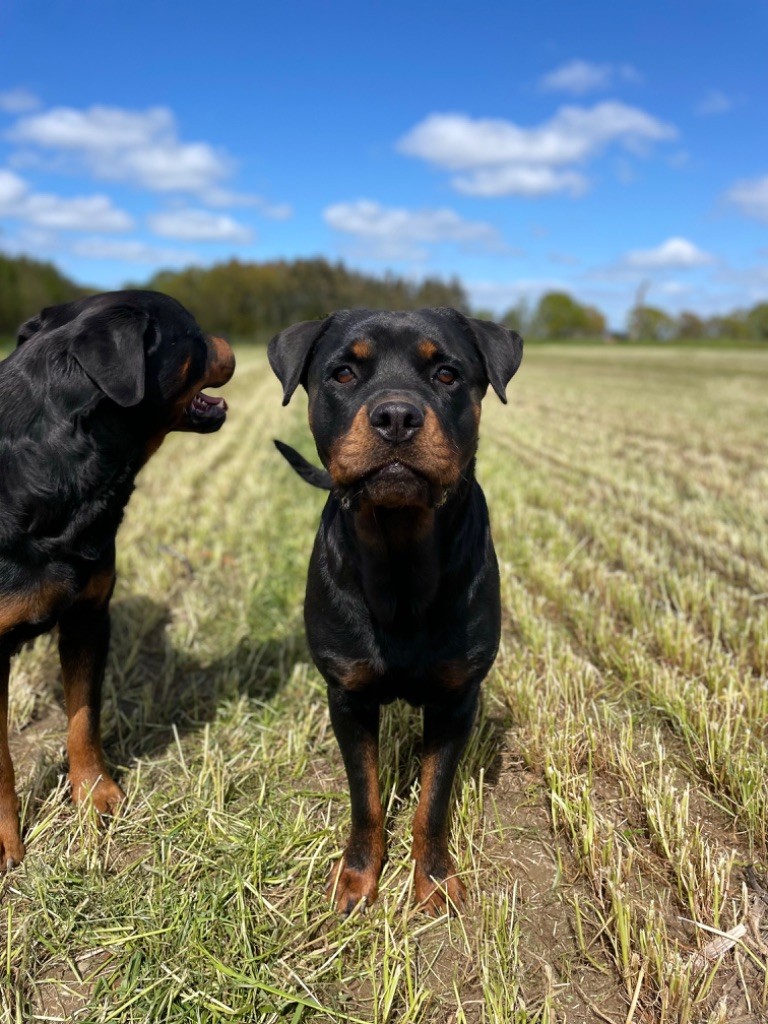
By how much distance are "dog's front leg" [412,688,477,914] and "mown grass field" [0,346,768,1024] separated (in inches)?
3.5

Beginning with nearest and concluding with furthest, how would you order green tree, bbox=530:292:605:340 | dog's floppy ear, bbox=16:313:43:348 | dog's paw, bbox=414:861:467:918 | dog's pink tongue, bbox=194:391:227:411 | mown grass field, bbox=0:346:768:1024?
mown grass field, bbox=0:346:768:1024
dog's paw, bbox=414:861:467:918
dog's floppy ear, bbox=16:313:43:348
dog's pink tongue, bbox=194:391:227:411
green tree, bbox=530:292:605:340

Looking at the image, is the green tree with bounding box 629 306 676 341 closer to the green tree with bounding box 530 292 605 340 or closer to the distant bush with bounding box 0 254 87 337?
the green tree with bounding box 530 292 605 340

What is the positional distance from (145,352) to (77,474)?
1.96 ft

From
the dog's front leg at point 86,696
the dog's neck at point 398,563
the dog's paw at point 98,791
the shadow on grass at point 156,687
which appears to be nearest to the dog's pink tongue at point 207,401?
the dog's front leg at point 86,696

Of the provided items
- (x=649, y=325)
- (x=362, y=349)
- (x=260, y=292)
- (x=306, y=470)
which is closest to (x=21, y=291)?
(x=260, y=292)

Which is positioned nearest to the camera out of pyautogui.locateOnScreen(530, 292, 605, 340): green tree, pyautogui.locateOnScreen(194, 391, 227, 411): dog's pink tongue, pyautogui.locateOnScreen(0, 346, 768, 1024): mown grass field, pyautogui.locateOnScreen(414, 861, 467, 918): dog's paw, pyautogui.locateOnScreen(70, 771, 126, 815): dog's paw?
pyautogui.locateOnScreen(0, 346, 768, 1024): mown grass field

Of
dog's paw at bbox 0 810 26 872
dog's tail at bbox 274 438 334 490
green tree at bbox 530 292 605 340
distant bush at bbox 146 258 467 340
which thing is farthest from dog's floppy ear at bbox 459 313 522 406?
green tree at bbox 530 292 605 340

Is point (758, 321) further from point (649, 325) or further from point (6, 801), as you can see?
point (6, 801)

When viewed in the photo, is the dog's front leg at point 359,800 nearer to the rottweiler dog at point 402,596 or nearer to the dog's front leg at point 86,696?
the rottweiler dog at point 402,596

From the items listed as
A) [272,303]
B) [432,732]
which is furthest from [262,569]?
[272,303]

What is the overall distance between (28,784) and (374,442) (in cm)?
229

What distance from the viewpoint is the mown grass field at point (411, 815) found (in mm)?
2232

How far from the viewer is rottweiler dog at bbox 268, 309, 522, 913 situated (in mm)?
2590

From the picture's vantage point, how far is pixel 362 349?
2586 mm
